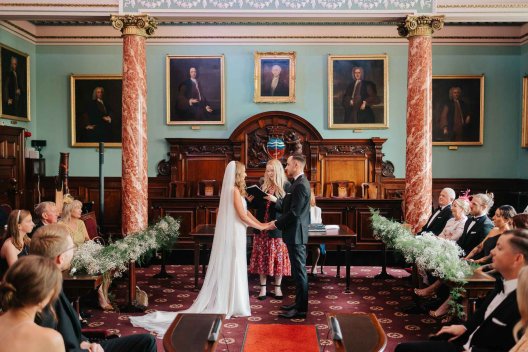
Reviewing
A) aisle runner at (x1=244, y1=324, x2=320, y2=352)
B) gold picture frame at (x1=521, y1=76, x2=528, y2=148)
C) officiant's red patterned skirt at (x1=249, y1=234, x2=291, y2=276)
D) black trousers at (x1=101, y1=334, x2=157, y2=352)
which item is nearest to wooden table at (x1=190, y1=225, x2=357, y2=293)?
officiant's red patterned skirt at (x1=249, y1=234, x2=291, y2=276)

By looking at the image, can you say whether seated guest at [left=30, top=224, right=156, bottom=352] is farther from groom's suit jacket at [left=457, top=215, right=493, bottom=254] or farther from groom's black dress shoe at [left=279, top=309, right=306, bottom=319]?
groom's suit jacket at [left=457, top=215, right=493, bottom=254]

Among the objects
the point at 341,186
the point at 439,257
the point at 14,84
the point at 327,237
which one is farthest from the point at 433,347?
the point at 14,84

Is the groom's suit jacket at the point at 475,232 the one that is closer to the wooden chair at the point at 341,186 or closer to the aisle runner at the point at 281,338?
the aisle runner at the point at 281,338

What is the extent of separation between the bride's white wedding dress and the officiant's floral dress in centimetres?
93

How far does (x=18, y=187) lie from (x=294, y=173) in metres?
7.98

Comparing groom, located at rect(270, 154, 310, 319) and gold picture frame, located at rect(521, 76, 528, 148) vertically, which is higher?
gold picture frame, located at rect(521, 76, 528, 148)

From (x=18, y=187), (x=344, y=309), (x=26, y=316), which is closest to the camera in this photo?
(x=26, y=316)

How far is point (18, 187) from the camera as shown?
12.6 meters

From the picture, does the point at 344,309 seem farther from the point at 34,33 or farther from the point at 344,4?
the point at 34,33

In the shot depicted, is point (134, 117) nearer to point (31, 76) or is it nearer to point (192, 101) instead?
point (192, 101)

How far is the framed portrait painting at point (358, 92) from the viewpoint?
44.1ft

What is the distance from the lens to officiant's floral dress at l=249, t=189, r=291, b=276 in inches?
319

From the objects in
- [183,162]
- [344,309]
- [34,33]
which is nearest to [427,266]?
[344,309]

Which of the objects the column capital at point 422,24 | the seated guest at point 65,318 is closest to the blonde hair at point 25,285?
the seated guest at point 65,318
